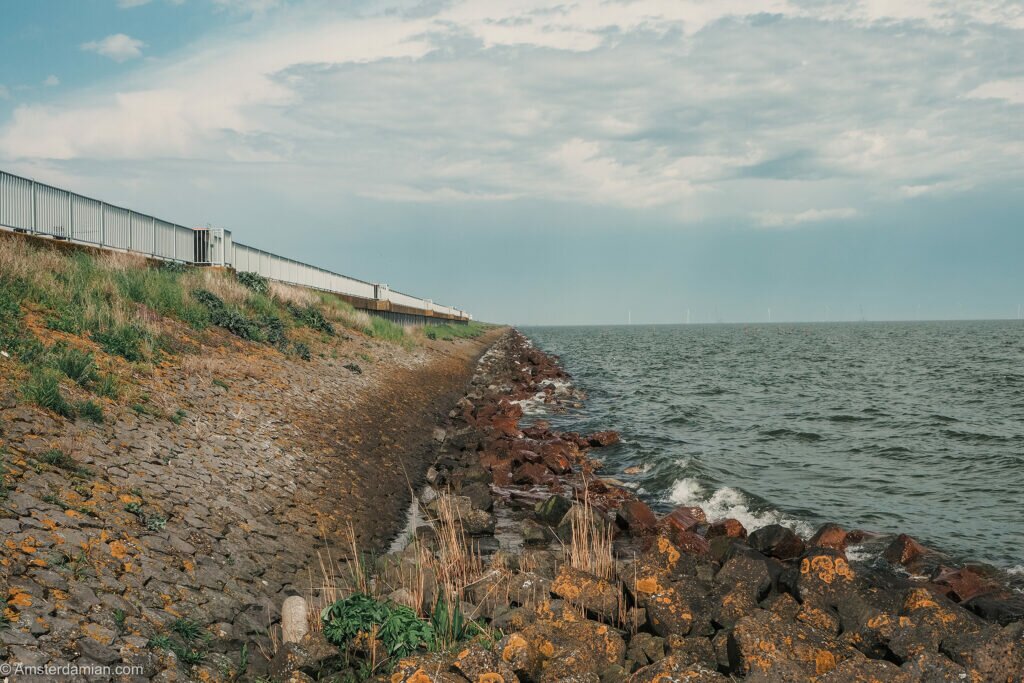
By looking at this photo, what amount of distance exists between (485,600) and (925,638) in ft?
13.3

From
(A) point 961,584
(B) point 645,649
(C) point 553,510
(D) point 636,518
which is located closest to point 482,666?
(B) point 645,649

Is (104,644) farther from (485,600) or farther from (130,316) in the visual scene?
(130,316)

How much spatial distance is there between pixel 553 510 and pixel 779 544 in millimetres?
3835

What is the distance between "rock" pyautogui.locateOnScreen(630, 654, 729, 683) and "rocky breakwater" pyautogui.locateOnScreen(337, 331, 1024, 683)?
1 cm

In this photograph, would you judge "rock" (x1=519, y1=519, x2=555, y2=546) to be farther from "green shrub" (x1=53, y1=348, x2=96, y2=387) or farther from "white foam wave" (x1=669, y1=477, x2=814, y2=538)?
"green shrub" (x1=53, y1=348, x2=96, y2=387)

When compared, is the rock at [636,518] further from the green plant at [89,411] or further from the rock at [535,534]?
the green plant at [89,411]

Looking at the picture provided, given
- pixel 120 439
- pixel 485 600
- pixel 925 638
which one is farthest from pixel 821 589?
pixel 120 439

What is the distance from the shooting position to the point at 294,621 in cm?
670

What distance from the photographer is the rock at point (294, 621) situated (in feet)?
21.7

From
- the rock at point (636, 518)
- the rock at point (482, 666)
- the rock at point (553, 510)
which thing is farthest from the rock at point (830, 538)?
the rock at point (482, 666)

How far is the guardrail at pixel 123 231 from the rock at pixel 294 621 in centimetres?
1651

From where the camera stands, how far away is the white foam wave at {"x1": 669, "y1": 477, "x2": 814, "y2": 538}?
1352 cm

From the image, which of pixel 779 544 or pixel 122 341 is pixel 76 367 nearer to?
pixel 122 341

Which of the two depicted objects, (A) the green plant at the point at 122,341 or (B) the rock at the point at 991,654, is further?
(A) the green plant at the point at 122,341
